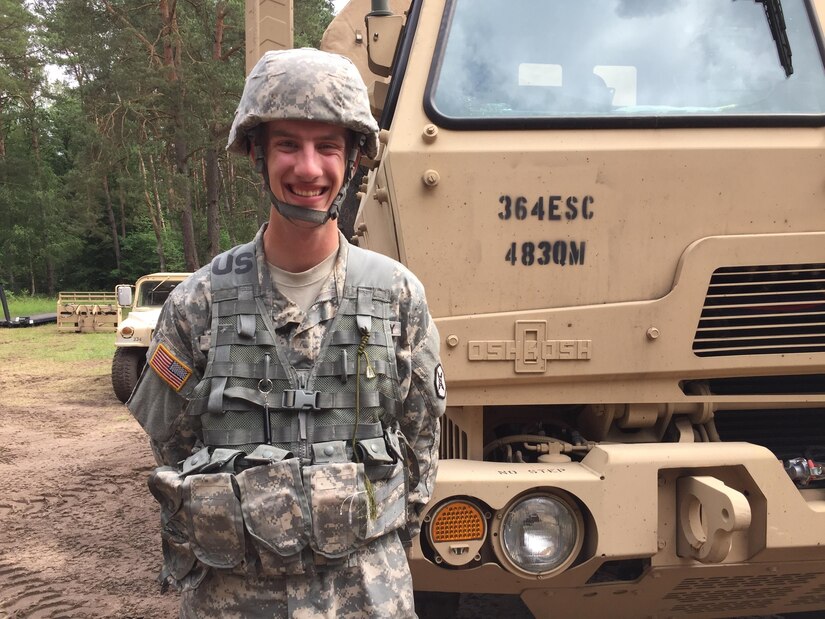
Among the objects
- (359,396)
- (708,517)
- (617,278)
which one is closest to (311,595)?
(359,396)

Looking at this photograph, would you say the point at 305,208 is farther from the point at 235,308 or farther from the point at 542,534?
the point at 542,534

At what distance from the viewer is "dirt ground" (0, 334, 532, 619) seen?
3.56 meters

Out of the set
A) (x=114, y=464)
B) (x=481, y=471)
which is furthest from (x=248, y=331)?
(x=114, y=464)

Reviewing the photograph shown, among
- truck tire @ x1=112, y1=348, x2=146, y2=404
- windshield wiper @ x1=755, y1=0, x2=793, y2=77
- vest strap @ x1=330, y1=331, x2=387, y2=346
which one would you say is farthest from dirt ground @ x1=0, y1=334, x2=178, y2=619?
windshield wiper @ x1=755, y1=0, x2=793, y2=77

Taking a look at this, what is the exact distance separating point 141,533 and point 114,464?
1778mm

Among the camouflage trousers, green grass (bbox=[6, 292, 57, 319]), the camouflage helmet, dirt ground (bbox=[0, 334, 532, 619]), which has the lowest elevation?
dirt ground (bbox=[0, 334, 532, 619])

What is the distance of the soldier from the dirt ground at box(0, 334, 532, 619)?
1939 millimetres

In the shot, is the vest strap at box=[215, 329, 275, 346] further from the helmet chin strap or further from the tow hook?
the tow hook

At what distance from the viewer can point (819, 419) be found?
8.84ft

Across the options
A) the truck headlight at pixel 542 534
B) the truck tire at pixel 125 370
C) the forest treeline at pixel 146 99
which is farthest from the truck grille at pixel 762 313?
the forest treeline at pixel 146 99

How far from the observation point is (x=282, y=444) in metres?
1.63

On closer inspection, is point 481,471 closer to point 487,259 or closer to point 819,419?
point 487,259

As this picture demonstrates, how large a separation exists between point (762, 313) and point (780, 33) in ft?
3.06

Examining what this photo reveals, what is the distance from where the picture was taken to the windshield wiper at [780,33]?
2.56 meters
